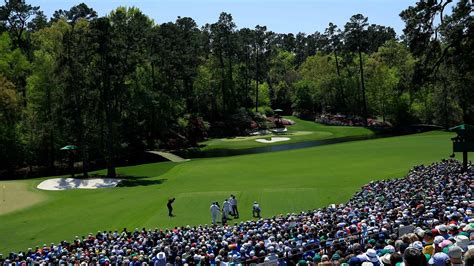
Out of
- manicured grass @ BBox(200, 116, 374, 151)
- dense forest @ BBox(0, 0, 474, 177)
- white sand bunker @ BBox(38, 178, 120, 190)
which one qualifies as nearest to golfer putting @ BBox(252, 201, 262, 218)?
dense forest @ BBox(0, 0, 474, 177)

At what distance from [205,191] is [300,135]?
5274 cm

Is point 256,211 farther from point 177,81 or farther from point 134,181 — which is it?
point 177,81

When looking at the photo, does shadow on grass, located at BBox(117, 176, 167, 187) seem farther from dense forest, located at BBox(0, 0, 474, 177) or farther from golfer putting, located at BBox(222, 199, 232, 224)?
golfer putting, located at BBox(222, 199, 232, 224)

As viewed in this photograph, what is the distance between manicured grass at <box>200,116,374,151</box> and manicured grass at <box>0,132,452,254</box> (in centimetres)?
A: 1957

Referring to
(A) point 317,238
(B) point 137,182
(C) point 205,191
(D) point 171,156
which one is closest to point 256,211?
(C) point 205,191

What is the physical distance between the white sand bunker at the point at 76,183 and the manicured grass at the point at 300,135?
2992 centimetres

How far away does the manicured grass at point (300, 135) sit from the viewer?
78875 millimetres

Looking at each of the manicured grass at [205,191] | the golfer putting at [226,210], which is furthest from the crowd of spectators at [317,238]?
the manicured grass at [205,191]

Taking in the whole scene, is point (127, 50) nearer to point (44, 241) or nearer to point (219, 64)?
point (44, 241)

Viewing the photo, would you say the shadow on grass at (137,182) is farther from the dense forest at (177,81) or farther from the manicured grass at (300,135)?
the manicured grass at (300,135)

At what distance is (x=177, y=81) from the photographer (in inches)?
3499

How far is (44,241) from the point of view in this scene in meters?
26.9

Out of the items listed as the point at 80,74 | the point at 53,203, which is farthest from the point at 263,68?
the point at 53,203

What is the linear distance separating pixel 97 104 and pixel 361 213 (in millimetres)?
38715
